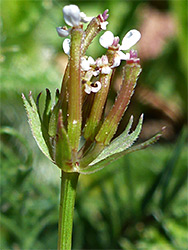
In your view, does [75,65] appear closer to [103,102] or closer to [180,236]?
[103,102]

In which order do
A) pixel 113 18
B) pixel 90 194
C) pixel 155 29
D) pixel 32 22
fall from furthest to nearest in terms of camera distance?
1. pixel 155 29
2. pixel 113 18
3. pixel 32 22
4. pixel 90 194

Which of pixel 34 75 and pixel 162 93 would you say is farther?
pixel 162 93

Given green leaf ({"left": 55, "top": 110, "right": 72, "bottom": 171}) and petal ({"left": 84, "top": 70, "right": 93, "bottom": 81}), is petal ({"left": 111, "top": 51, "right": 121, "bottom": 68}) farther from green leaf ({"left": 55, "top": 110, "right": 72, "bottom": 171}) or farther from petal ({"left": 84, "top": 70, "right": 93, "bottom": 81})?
green leaf ({"left": 55, "top": 110, "right": 72, "bottom": 171})

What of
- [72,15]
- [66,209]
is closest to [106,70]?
[72,15]

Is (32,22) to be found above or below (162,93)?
above

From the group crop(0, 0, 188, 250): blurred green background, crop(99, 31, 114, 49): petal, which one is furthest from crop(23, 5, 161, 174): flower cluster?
crop(0, 0, 188, 250): blurred green background

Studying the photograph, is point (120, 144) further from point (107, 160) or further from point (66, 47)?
point (66, 47)

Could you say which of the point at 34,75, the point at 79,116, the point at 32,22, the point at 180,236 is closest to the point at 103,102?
the point at 79,116
